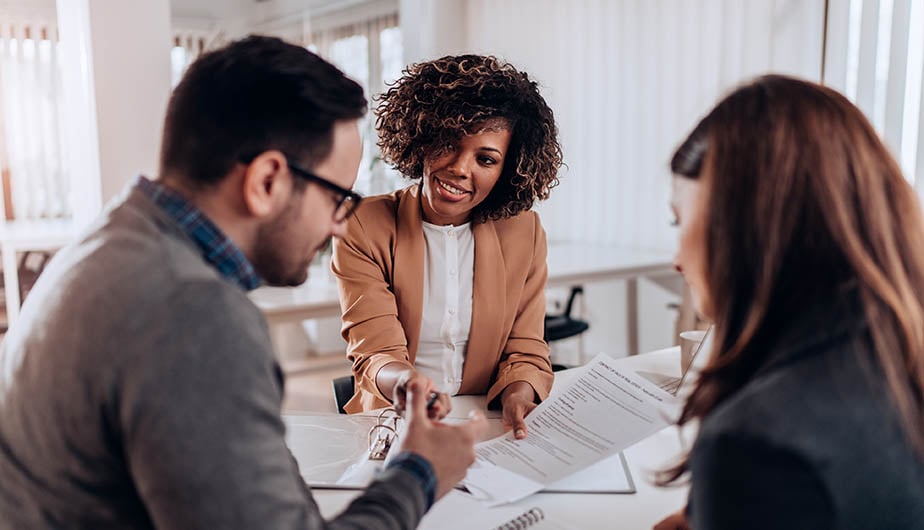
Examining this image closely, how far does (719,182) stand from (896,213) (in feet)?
0.55

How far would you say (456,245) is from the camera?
1.70 meters

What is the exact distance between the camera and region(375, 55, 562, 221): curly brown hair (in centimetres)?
161

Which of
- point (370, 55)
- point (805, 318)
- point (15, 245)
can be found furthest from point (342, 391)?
point (370, 55)

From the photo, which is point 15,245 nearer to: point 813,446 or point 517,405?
point 517,405

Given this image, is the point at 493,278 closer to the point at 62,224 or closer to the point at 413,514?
the point at 413,514

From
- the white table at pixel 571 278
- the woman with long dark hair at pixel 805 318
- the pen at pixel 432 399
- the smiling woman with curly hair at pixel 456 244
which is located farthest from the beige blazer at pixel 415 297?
the white table at pixel 571 278

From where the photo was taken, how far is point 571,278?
3.24 meters

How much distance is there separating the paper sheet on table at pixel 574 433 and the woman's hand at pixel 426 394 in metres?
0.11

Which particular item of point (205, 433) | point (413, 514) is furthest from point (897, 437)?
point (205, 433)

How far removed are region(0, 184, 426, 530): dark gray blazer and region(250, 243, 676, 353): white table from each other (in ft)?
5.76

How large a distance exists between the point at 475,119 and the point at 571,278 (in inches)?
69.1

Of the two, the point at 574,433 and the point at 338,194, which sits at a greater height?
the point at 338,194

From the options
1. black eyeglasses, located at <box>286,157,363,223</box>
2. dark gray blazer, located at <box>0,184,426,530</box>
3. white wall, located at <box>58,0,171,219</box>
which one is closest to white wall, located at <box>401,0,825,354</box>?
white wall, located at <box>58,0,171,219</box>

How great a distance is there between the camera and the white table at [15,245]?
2.80 metres
